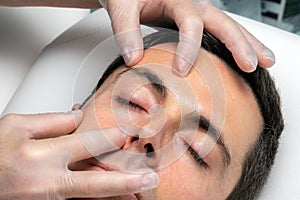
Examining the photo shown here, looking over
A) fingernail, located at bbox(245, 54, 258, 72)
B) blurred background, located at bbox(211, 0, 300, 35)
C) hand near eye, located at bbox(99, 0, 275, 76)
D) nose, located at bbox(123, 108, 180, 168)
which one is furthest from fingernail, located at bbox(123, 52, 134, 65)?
blurred background, located at bbox(211, 0, 300, 35)

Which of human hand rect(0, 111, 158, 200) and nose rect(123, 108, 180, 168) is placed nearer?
human hand rect(0, 111, 158, 200)

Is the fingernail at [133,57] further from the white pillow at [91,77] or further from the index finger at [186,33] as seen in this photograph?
the white pillow at [91,77]

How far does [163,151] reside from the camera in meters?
0.97

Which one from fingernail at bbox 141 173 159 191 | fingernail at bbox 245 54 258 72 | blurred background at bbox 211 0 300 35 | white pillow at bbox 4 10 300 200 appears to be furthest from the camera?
blurred background at bbox 211 0 300 35

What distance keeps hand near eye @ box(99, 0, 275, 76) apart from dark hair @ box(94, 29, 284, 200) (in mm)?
27

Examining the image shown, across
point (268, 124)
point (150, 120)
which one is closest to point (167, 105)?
point (150, 120)

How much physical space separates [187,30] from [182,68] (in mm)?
107

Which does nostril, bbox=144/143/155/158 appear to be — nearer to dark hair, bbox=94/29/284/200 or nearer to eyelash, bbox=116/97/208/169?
eyelash, bbox=116/97/208/169

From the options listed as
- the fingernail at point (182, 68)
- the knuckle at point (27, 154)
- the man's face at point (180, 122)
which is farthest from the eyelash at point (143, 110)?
the knuckle at point (27, 154)

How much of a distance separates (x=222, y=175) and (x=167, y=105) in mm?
186

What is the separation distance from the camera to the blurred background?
80.4 inches

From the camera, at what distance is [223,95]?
1034 mm

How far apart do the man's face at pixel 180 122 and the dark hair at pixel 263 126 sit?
0.07 ft

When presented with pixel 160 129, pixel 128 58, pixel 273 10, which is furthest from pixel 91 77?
pixel 273 10
